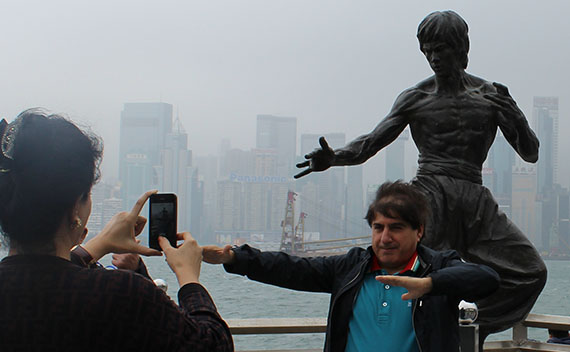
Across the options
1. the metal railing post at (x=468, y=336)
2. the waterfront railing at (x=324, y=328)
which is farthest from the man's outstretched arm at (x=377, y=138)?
the waterfront railing at (x=324, y=328)

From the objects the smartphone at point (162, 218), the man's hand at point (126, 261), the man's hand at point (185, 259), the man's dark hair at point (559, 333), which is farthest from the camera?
the man's dark hair at point (559, 333)

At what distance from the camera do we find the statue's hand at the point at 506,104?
12.2 ft

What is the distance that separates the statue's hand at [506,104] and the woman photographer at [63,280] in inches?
109

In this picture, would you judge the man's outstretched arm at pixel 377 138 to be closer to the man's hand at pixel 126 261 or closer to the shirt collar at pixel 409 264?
A: the shirt collar at pixel 409 264

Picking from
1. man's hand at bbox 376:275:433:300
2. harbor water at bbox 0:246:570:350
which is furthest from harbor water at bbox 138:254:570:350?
man's hand at bbox 376:275:433:300

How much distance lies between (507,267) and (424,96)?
1093mm

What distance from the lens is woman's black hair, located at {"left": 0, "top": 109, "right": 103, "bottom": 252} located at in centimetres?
128

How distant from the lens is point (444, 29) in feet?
11.9

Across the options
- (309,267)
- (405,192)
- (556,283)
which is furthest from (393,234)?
(556,283)

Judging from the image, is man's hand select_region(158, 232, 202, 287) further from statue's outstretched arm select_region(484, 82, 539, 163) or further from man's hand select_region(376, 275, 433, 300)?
statue's outstretched arm select_region(484, 82, 539, 163)

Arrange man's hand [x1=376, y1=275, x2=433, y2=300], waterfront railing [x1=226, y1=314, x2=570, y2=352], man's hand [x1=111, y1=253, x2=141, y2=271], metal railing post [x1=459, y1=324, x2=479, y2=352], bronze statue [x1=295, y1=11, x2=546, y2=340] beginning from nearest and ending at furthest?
1. man's hand [x1=376, y1=275, x2=433, y2=300]
2. man's hand [x1=111, y1=253, x2=141, y2=271]
3. metal railing post [x1=459, y1=324, x2=479, y2=352]
4. bronze statue [x1=295, y1=11, x2=546, y2=340]
5. waterfront railing [x1=226, y1=314, x2=570, y2=352]

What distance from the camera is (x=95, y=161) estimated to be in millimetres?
1366

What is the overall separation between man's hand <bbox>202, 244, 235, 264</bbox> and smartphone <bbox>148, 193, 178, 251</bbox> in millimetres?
372

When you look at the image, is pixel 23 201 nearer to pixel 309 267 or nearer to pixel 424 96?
pixel 309 267
